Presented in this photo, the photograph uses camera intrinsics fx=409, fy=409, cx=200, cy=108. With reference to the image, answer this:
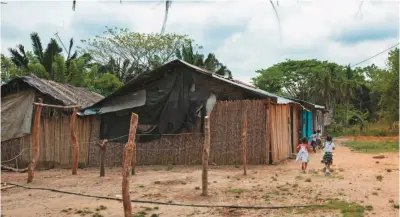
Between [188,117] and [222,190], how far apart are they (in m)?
4.74

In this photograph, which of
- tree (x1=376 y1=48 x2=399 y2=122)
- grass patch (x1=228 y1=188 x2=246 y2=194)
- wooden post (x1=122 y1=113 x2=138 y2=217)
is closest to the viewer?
wooden post (x1=122 y1=113 x2=138 y2=217)

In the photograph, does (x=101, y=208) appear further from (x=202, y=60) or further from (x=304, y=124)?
(x=202, y=60)

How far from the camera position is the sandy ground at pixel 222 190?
21.9ft

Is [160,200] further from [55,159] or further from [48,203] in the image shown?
[55,159]

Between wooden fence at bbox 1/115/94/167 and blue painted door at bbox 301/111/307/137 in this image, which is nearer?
wooden fence at bbox 1/115/94/167

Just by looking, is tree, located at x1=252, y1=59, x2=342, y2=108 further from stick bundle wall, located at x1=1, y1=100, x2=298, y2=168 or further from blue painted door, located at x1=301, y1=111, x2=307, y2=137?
stick bundle wall, located at x1=1, y1=100, x2=298, y2=168

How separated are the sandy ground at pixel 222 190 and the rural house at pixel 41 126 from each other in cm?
254

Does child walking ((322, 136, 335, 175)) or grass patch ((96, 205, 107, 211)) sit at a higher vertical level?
child walking ((322, 136, 335, 175))

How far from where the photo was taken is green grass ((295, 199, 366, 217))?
594 centimetres

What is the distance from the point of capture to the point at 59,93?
13695 mm

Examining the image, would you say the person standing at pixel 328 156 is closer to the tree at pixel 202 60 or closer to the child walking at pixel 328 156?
the child walking at pixel 328 156

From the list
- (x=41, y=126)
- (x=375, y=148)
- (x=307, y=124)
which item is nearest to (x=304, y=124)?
(x=307, y=124)

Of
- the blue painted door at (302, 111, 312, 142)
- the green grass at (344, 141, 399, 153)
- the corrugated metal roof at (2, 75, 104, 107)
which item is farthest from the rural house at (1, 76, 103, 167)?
the green grass at (344, 141, 399, 153)

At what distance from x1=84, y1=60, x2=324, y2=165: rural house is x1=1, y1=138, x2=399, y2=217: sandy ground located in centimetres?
95
